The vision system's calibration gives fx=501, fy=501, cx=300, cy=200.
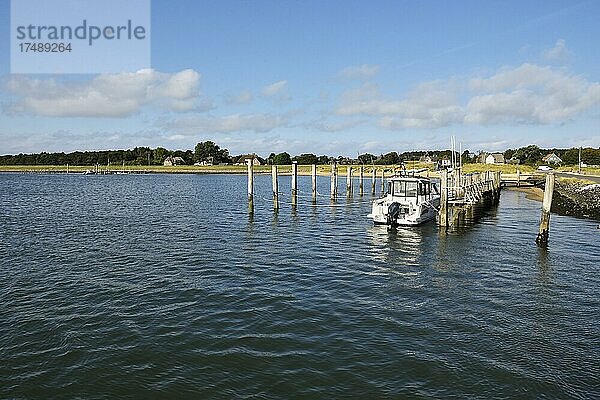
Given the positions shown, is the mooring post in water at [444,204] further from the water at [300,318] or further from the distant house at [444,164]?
the water at [300,318]

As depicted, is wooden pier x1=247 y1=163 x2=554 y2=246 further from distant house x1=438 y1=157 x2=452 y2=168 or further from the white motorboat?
the white motorboat

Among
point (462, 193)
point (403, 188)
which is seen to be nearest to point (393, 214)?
point (403, 188)

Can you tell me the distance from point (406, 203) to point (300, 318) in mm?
18486

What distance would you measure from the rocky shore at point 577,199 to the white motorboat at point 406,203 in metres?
11.4

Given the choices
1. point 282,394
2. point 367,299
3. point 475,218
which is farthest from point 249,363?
point 475,218

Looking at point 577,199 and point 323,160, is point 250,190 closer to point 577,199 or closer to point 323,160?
point 577,199

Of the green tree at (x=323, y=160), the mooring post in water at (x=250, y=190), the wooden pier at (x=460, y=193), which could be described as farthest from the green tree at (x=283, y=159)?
the mooring post in water at (x=250, y=190)

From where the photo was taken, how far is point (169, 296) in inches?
597

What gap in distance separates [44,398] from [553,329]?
1144cm

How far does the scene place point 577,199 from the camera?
44.8 m

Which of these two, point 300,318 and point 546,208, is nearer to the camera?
point 300,318

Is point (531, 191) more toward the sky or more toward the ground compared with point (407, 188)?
more toward the ground

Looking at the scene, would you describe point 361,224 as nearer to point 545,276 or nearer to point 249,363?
point 545,276

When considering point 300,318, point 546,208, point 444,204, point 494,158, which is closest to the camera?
point 300,318
